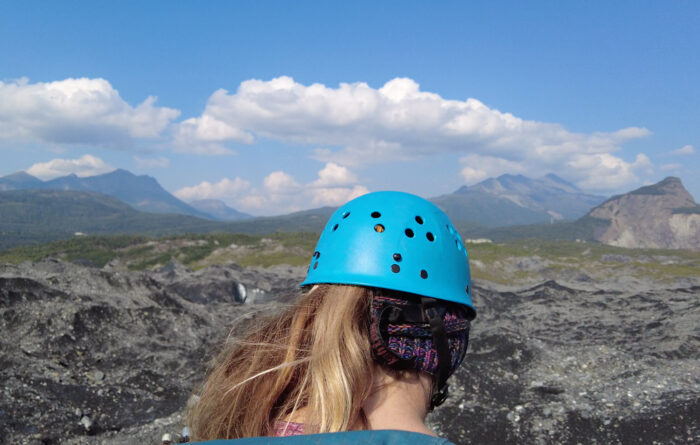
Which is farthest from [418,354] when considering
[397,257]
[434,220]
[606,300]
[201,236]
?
[201,236]

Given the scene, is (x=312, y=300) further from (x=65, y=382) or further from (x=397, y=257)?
(x=65, y=382)

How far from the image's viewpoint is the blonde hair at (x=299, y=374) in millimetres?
1953

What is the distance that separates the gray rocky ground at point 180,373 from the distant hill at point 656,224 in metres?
160

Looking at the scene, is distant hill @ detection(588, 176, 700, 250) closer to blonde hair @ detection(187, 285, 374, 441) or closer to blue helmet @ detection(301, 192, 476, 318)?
blue helmet @ detection(301, 192, 476, 318)

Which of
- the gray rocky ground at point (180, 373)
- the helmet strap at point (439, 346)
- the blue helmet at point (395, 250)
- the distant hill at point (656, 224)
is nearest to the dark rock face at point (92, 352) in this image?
the gray rocky ground at point (180, 373)

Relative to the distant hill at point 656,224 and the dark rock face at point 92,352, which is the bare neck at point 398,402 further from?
the distant hill at point 656,224

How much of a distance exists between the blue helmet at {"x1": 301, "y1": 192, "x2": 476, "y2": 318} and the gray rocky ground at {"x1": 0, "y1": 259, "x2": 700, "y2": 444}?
50cm

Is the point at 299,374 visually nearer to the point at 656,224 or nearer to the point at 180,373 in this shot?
the point at 180,373

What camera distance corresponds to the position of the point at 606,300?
3009 cm

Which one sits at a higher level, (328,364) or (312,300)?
(312,300)

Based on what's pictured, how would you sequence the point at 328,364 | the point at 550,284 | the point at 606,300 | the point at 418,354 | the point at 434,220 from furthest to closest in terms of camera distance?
the point at 550,284 → the point at 606,300 → the point at 434,220 → the point at 418,354 → the point at 328,364

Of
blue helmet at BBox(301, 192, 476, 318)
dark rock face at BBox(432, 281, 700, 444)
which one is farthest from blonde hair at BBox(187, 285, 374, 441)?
dark rock face at BBox(432, 281, 700, 444)

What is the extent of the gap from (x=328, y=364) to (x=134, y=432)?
9.43 meters

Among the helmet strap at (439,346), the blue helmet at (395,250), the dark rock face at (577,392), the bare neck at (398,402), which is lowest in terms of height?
the dark rock face at (577,392)
